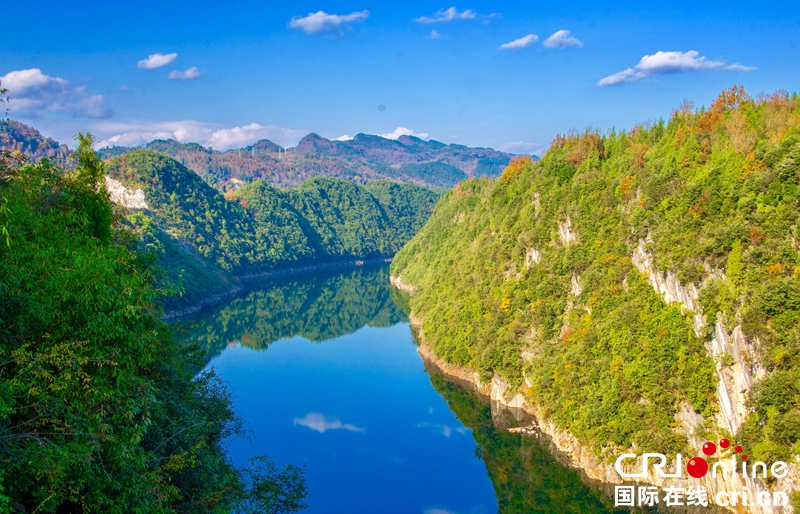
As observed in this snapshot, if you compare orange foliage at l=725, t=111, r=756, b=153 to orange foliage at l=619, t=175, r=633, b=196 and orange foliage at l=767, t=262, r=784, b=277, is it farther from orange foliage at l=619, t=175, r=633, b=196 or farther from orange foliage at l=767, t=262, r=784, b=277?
orange foliage at l=767, t=262, r=784, b=277

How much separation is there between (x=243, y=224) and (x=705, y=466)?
118 metres

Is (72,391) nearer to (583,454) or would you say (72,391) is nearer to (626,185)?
(583,454)

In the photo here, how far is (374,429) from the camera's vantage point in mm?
40281

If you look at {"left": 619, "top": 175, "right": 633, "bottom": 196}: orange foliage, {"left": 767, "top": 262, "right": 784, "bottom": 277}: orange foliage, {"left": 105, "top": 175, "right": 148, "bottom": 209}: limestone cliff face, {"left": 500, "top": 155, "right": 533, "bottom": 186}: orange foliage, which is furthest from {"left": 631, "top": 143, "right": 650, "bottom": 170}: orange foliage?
{"left": 105, "top": 175, "right": 148, "bottom": 209}: limestone cliff face

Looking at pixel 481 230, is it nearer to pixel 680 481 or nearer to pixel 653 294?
pixel 653 294

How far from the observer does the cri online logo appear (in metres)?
23.1

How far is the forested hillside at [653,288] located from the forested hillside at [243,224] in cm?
4126

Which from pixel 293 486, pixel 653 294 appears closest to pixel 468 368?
pixel 653 294

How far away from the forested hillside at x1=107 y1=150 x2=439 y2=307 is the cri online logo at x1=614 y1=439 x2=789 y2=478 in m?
53.9

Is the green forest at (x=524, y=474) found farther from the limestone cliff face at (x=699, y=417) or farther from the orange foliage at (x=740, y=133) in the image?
the orange foliage at (x=740, y=133)

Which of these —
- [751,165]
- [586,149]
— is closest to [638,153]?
[586,149]

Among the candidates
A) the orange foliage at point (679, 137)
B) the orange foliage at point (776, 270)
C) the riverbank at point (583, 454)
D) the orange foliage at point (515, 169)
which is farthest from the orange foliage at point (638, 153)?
the orange foliage at point (515, 169)

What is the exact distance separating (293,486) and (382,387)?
2994 cm

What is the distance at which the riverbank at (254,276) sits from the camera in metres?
75.7
